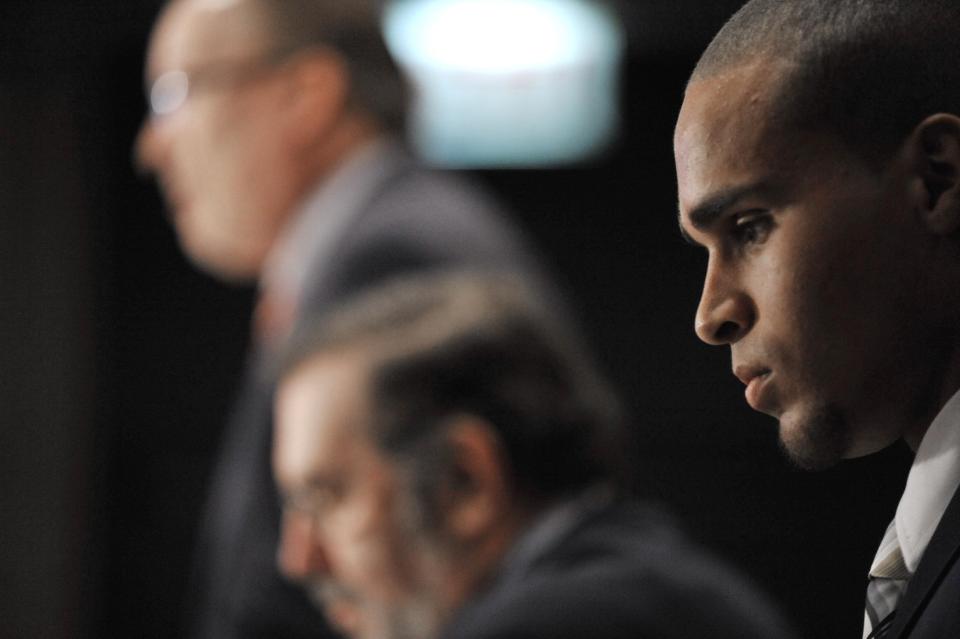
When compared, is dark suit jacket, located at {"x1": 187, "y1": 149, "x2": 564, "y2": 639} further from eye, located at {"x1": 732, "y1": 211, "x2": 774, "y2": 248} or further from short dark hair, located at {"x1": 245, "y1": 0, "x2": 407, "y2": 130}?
eye, located at {"x1": 732, "y1": 211, "x2": 774, "y2": 248}

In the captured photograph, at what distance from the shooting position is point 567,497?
5.27ft

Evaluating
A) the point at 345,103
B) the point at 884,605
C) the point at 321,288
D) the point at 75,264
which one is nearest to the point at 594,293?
the point at 75,264

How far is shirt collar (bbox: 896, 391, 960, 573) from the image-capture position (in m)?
0.59

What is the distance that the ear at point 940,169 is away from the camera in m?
0.59

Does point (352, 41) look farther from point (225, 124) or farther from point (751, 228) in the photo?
point (751, 228)

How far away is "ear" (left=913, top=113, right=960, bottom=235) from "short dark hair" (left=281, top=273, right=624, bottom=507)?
103 cm

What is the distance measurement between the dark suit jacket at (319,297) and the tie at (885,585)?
1.22 meters

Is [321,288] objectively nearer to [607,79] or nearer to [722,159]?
[722,159]

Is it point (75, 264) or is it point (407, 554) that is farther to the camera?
point (75, 264)

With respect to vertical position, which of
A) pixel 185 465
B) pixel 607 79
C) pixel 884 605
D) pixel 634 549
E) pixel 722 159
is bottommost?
pixel 185 465

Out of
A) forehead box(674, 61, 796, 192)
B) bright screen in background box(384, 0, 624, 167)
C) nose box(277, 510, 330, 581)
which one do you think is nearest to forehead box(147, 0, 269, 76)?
nose box(277, 510, 330, 581)

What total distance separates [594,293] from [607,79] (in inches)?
20.2

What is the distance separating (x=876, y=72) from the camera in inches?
23.5

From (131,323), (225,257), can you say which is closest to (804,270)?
(225,257)
